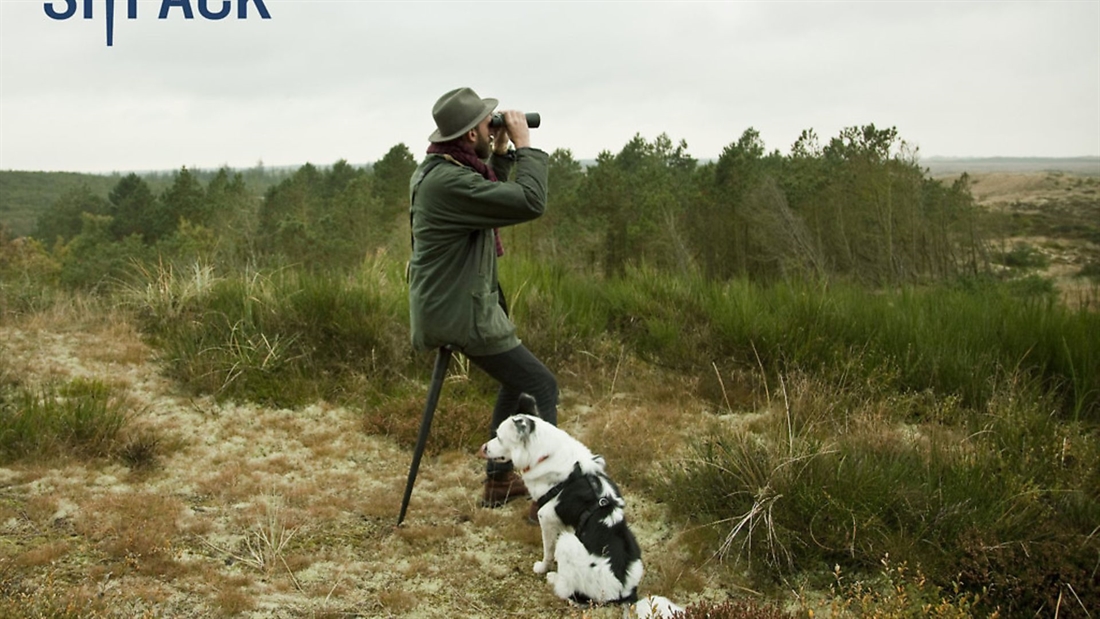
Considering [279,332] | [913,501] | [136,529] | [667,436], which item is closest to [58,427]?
[136,529]

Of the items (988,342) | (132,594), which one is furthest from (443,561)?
(988,342)

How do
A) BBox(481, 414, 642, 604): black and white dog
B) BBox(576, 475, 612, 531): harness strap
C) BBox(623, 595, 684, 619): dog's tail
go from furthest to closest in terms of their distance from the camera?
BBox(576, 475, 612, 531): harness strap, BBox(481, 414, 642, 604): black and white dog, BBox(623, 595, 684, 619): dog's tail

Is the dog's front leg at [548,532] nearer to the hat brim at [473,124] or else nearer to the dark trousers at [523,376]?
the dark trousers at [523,376]

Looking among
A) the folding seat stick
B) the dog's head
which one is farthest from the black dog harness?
the folding seat stick

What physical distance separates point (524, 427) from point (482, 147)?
143 centimetres

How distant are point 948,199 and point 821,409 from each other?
9966 millimetres

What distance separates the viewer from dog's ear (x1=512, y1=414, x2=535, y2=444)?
11.9 feet

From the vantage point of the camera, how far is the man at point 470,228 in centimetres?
372

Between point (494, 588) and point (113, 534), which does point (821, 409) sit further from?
point (113, 534)

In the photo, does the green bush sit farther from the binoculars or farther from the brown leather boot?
the binoculars

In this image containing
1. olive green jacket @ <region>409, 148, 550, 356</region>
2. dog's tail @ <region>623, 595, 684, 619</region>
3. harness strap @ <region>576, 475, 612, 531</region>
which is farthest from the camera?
olive green jacket @ <region>409, 148, 550, 356</region>

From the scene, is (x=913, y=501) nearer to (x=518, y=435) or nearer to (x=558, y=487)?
(x=558, y=487)

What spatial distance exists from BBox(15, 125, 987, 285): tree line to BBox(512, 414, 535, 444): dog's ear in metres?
4.61

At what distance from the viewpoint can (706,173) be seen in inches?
680
